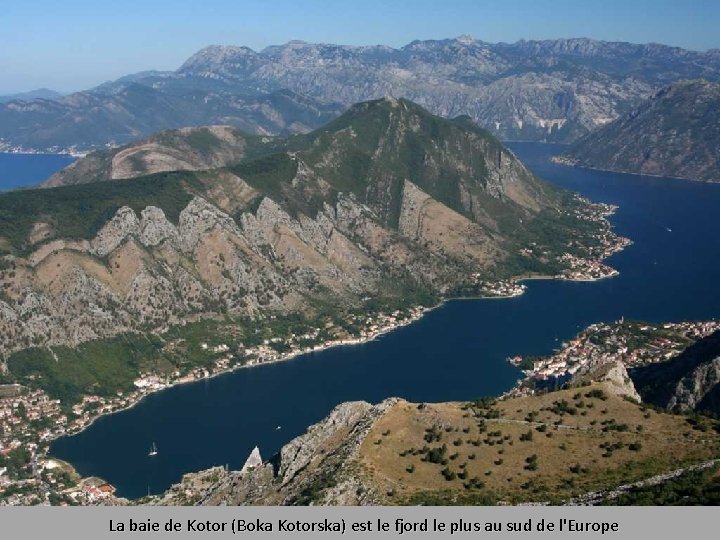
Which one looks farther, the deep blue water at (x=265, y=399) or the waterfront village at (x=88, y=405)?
the deep blue water at (x=265, y=399)

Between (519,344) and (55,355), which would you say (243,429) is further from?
(519,344)

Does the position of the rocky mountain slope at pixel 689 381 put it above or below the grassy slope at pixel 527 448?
below

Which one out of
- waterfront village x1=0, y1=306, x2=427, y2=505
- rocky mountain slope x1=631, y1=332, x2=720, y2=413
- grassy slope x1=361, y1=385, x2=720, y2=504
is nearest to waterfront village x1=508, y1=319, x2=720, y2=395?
rocky mountain slope x1=631, y1=332, x2=720, y2=413

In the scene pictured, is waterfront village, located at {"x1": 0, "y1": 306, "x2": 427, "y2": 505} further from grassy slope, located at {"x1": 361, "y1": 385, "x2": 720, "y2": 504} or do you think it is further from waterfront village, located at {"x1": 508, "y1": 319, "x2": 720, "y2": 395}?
grassy slope, located at {"x1": 361, "y1": 385, "x2": 720, "y2": 504}

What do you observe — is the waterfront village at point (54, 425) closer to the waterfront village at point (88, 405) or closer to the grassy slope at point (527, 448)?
the waterfront village at point (88, 405)

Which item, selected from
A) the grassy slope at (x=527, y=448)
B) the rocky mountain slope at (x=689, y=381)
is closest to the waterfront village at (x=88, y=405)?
the rocky mountain slope at (x=689, y=381)

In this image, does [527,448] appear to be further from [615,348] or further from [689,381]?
[615,348]

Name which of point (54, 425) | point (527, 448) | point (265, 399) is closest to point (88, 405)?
point (54, 425)

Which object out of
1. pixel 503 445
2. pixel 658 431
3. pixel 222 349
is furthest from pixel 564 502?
pixel 222 349
